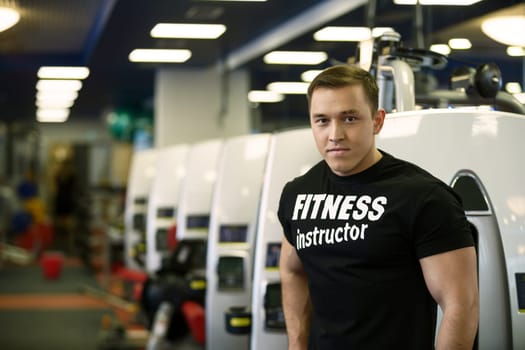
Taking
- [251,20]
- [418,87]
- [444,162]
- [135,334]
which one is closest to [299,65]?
[251,20]

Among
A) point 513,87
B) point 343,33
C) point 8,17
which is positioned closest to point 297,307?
point 513,87

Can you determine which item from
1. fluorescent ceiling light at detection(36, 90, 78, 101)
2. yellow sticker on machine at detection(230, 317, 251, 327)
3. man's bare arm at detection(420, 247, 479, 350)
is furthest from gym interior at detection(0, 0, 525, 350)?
man's bare arm at detection(420, 247, 479, 350)

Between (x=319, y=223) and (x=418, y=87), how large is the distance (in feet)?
8.23

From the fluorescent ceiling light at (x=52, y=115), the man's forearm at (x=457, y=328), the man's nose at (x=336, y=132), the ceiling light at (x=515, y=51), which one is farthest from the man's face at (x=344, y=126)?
the fluorescent ceiling light at (x=52, y=115)

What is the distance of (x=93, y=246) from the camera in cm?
1144

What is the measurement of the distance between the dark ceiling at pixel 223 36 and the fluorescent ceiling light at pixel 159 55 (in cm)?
11

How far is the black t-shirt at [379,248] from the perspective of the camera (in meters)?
1.91

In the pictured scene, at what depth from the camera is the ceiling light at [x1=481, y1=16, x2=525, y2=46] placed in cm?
392

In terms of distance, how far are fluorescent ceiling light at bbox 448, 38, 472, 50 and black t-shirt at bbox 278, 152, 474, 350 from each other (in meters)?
2.32

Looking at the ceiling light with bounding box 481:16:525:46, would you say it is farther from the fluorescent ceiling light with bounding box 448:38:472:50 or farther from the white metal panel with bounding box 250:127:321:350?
the white metal panel with bounding box 250:127:321:350

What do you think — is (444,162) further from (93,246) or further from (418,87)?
(93,246)

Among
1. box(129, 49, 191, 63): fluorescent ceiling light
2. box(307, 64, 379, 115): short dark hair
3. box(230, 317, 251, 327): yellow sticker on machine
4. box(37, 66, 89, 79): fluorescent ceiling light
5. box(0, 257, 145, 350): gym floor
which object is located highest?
box(37, 66, 89, 79): fluorescent ceiling light

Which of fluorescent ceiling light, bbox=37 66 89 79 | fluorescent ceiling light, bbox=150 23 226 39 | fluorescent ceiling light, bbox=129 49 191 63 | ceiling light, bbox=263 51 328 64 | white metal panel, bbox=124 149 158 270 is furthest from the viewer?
fluorescent ceiling light, bbox=37 66 89 79

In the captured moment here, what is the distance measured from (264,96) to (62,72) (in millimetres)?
3323
